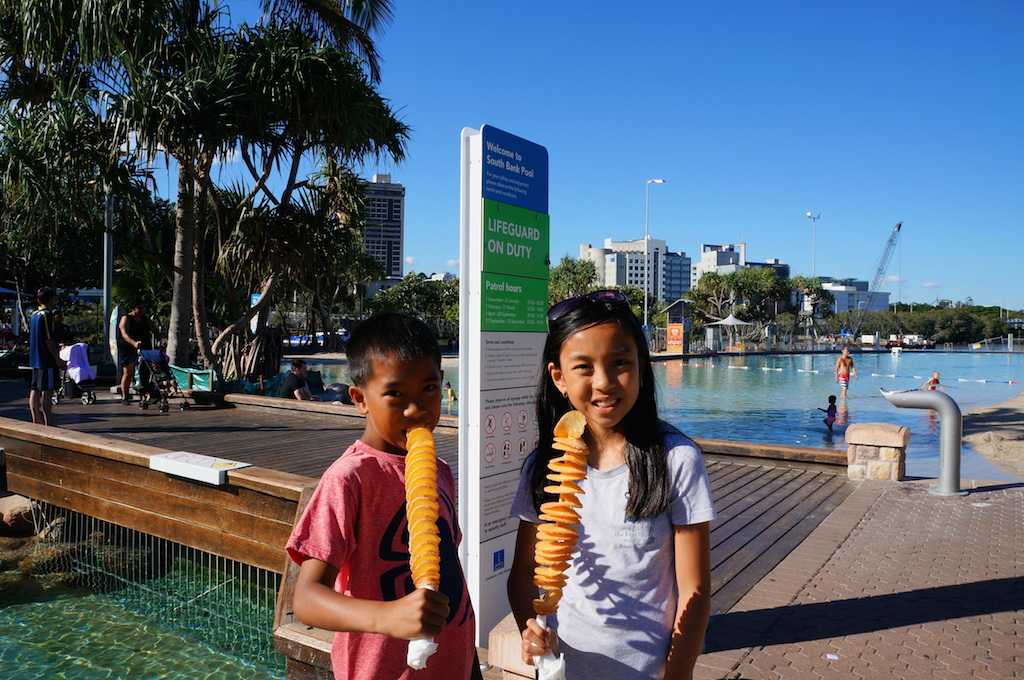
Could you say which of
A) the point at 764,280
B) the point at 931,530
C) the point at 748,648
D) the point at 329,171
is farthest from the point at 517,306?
the point at 764,280

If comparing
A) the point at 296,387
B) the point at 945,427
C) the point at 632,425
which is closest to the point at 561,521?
the point at 632,425

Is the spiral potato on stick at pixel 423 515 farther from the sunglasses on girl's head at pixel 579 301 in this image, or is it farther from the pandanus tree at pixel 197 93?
the pandanus tree at pixel 197 93

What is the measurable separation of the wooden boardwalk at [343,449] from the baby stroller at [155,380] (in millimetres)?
195

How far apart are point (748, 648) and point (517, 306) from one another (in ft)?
7.38

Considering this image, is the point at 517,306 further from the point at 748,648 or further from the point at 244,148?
the point at 244,148

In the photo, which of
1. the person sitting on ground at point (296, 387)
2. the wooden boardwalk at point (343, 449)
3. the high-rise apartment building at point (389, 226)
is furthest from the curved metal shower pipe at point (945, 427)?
the high-rise apartment building at point (389, 226)

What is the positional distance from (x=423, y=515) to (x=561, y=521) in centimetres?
32

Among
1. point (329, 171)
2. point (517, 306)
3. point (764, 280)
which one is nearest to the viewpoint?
point (517, 306)

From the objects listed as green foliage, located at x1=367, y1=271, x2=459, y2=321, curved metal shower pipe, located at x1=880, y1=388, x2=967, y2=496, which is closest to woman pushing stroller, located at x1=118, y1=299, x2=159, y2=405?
curved metal shower pipe, located at x1=880, y1=388, x2=967, y2=496

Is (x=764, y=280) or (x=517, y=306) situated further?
(x=764, y=280)

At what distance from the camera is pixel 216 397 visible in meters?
13.4

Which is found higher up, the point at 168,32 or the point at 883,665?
the point at 168,32

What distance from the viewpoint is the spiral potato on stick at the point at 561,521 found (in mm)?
1616

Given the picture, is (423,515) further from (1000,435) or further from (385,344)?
(1000,435)
